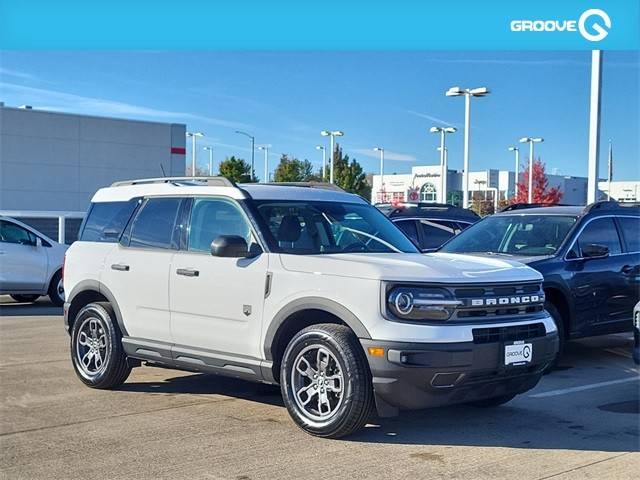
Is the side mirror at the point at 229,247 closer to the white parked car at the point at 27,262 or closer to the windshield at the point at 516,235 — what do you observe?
the windshield at the point at 516,235

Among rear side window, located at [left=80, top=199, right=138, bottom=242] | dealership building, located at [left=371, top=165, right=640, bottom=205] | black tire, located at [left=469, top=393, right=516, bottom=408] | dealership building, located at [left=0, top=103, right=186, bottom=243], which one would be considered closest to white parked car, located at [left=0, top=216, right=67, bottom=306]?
rear side window, located at [left=80, top=199, right=138, bottom=242]

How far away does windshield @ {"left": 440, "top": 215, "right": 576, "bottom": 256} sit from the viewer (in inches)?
353

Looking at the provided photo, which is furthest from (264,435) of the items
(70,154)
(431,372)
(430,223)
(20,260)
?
(70,154)

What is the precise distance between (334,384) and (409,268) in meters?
0.99

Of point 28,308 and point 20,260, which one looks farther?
point 28,308

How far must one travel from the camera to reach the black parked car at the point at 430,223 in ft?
42.6

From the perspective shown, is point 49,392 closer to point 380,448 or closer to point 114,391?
point 114,391

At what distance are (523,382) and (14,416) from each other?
3971 mm

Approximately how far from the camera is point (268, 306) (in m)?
5.88

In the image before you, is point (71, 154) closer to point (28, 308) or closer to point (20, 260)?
point (28, 308)

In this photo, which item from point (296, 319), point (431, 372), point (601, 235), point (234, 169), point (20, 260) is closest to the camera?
point (431, 372)

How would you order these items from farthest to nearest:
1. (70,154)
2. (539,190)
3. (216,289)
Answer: (539,190) < (70,154) < (216,289)

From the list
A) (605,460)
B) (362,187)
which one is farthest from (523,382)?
(362,187)

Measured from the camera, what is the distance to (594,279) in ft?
28.7
